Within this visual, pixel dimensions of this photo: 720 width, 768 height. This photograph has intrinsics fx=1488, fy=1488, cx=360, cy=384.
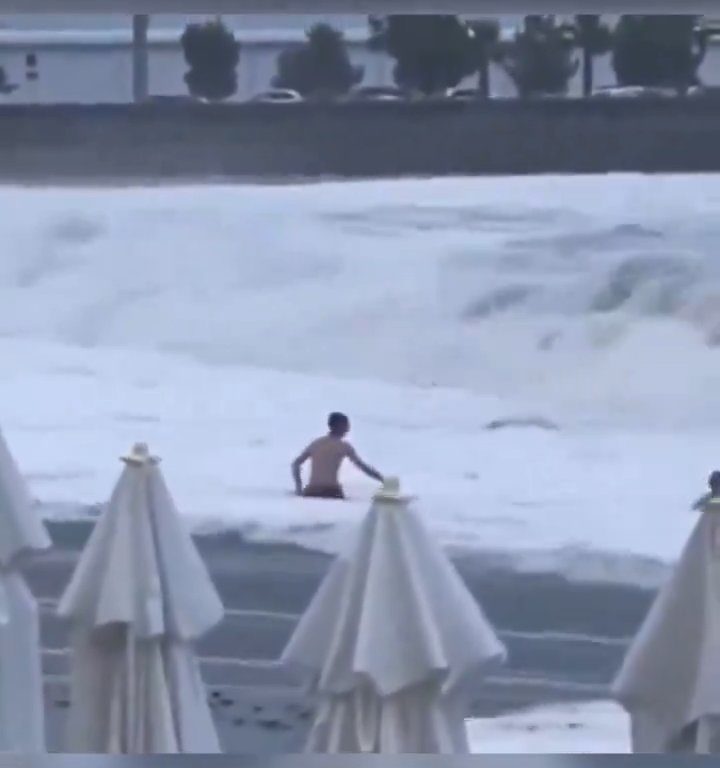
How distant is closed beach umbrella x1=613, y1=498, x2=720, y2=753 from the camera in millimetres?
1369

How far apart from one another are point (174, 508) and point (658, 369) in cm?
56

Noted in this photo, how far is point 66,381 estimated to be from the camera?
5.71 feet

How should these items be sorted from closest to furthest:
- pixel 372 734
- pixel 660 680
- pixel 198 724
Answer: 1. pixel 660 680
2. pixel 372 734
3. pixel 198 724

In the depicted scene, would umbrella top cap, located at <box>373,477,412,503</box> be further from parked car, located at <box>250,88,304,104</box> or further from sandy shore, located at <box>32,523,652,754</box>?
A: parked car, located at <box>250,88,304,104</box>

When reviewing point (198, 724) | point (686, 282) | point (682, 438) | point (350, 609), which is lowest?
point (198, 724)

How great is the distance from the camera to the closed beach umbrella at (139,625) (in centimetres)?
152

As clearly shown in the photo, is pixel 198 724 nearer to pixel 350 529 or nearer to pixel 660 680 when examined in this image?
pixel 350 529

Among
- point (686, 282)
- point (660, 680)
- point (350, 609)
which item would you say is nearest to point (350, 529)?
point (350, 609)

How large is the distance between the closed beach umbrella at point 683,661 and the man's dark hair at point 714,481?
94 millimetres

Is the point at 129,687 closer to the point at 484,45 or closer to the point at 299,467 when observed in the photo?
the point at 299,467

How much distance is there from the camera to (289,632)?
1635mm

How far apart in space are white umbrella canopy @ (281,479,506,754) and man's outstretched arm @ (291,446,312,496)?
0.15 meters

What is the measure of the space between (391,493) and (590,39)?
489 millimetres

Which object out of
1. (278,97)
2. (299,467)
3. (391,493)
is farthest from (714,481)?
(278,97)
